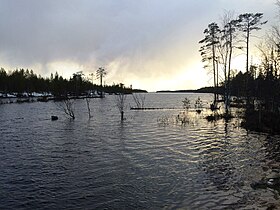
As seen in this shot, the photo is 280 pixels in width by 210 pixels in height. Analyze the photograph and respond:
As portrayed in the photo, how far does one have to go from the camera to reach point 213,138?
24.8 meters

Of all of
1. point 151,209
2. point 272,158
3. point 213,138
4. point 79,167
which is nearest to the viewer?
point 151,209

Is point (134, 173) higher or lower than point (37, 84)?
lower

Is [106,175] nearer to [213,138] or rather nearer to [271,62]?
[213,138]

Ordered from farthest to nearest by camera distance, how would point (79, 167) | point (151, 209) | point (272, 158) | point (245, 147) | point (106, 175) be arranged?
point (245, 147), point (272, 158), point (79, 167), point (106, 175), point (151, 209)

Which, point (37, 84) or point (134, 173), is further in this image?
point (37, 84)

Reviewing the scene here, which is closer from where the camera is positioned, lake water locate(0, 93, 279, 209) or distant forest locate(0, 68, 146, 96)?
lake water locate(0, 93, 279, 209)

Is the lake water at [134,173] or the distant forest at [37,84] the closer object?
the lake water at [134,173]

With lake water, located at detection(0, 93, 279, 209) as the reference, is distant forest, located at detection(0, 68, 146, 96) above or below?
above

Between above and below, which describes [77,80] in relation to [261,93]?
above

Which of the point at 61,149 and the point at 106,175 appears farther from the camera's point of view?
the point at 61,149

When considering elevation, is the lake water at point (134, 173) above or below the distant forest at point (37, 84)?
below

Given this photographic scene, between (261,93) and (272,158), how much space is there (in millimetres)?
22891

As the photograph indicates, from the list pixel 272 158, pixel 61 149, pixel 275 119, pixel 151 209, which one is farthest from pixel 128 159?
pixel 275 119

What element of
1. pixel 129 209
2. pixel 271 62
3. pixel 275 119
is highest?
pixel 271 62
